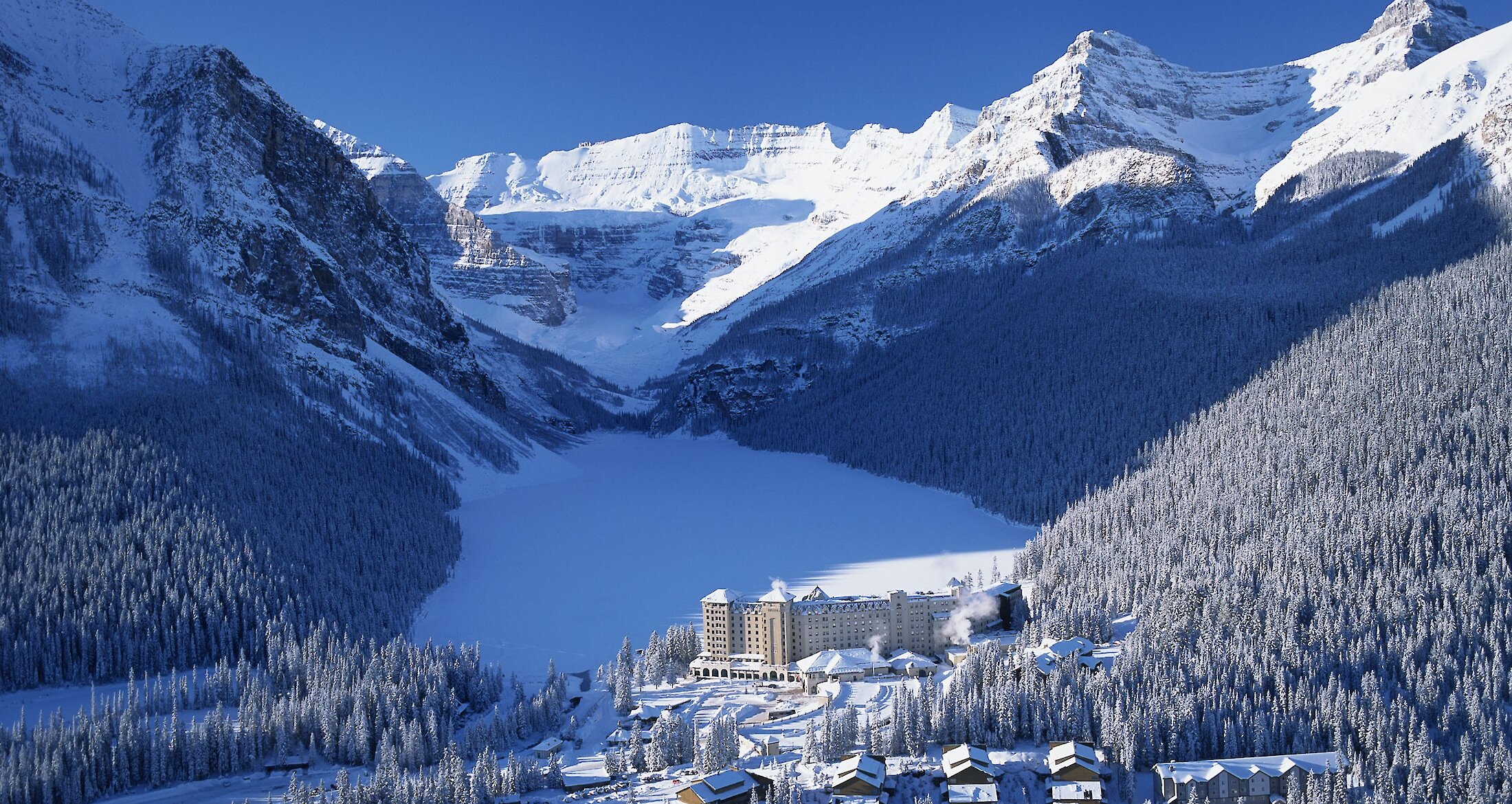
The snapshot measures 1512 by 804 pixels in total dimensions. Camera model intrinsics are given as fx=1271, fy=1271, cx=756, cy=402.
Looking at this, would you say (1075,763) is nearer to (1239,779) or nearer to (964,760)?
(964,760)

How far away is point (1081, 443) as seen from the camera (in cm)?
14800

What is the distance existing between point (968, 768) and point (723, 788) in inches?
501

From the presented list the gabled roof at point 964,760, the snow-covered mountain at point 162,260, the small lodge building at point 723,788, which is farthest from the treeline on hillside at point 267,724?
the snow-covered mountain at point 162,260

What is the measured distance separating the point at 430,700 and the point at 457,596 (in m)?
33.6

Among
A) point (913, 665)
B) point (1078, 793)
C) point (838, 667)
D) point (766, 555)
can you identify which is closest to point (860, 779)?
point (1078, 793)

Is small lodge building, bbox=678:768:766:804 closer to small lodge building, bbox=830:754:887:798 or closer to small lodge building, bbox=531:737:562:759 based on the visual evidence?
small lodge building, bbox=830:754:887:798

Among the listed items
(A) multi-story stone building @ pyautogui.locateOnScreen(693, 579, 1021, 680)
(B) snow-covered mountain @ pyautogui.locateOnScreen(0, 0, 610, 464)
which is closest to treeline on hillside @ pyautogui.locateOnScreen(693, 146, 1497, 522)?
(A) multi-story stone building @ pyautogui.locateOnScreen(693, 579, 1021, 680)

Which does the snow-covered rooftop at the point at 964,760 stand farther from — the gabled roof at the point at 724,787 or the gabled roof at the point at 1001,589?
the gabled roof at the point at 1001,589

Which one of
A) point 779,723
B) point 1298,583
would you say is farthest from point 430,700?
point 1298,583

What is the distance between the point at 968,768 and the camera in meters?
65.8

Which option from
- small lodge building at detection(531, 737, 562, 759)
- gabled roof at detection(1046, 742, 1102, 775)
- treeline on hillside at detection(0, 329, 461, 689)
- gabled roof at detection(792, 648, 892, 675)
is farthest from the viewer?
treeline on hillside at detection(0, 329, 461, 689)

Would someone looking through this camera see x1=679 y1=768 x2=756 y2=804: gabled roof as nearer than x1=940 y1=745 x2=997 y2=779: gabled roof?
Yes

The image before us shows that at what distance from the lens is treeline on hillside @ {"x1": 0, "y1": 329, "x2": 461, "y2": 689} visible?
294 ft

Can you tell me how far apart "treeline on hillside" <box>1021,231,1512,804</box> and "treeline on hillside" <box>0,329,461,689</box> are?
56.3 metres
